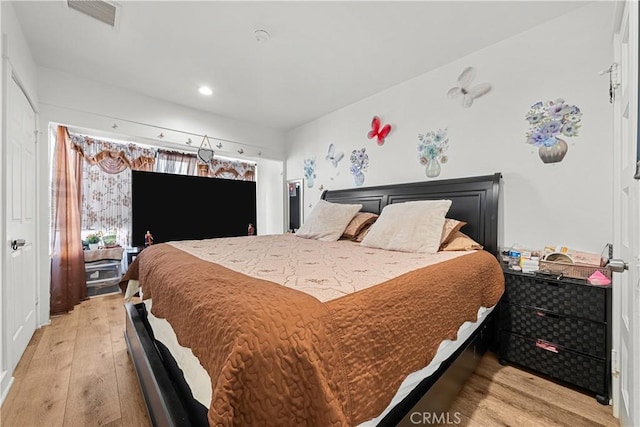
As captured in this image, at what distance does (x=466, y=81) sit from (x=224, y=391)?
2819mm

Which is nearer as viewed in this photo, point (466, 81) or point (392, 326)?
point (392, 326)

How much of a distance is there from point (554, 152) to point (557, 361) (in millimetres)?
1403

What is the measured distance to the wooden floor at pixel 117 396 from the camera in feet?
4.40

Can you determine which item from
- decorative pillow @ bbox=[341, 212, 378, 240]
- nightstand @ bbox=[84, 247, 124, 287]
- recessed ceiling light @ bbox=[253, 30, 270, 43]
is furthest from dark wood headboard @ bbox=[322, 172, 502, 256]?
nightstand @ bbox=[84, 247, 124, 287]

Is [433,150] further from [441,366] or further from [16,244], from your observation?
[16,244]

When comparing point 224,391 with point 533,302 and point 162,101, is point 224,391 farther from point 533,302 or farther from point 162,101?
point 162,101

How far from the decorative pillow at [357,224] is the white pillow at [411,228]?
33 centimetres

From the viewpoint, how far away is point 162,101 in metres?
3.24

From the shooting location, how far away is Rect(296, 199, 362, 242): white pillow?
104 inches

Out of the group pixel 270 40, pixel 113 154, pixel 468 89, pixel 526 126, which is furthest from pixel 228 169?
pixel 526 126

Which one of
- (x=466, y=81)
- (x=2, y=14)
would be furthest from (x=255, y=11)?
(x=466, y=81)

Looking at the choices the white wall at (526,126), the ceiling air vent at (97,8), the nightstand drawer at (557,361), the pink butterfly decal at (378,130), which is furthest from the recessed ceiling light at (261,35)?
the nightstand drawer at (557,361)

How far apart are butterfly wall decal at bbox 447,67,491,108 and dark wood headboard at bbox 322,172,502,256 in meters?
0.72

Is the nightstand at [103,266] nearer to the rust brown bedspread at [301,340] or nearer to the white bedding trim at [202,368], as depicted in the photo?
the white bedding trim at [202,368]
